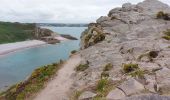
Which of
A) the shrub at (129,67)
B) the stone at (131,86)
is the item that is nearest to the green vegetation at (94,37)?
the shrub at (129,67)

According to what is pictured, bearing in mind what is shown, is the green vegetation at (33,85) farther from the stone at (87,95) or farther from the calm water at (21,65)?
the calm water at (21,65)

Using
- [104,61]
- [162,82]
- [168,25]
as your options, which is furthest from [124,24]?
[162,82]

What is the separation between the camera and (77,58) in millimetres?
31484

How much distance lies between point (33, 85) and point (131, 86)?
27.2 ft

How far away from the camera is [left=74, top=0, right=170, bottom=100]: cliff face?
20008mm

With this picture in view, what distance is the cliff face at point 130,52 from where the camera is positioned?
2001cm

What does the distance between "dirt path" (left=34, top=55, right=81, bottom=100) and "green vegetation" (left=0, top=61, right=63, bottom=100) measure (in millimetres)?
509

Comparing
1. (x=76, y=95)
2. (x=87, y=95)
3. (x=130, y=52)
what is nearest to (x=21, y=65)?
(x=130, y=52)

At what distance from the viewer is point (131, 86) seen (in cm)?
1945

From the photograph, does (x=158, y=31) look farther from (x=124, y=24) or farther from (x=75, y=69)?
(x=75, y=69)

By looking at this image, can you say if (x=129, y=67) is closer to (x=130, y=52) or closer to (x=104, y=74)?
(x=104, y=74)

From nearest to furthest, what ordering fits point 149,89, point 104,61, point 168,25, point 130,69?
point 149,89 < point 130,69 < point 104,61 < point 168,25

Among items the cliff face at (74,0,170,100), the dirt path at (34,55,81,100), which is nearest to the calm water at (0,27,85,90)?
the cliff face at (74,0,170,100)

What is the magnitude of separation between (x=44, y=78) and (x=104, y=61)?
404cm
